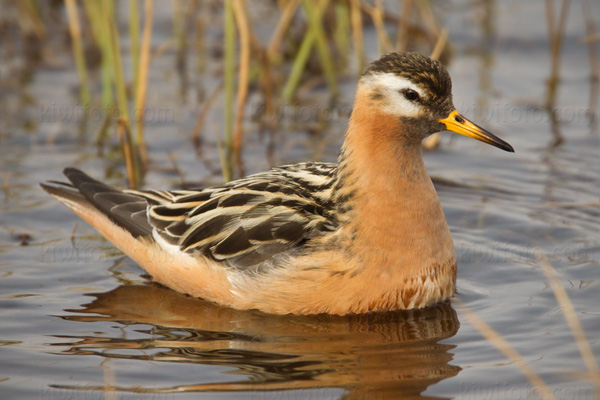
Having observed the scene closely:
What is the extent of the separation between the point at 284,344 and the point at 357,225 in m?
1.17

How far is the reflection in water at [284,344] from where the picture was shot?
6590mm

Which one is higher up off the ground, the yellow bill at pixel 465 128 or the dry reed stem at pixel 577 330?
the yellow bill at pixel 465 128

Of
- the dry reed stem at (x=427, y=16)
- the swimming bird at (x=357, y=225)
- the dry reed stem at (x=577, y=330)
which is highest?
the dry reed stem at (x=427, y=16)

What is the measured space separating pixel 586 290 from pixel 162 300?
3.70m

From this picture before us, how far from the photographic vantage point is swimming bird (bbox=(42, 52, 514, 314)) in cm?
756

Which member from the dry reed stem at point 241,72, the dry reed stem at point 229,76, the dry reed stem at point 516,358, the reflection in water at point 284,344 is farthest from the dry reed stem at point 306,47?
the dry reed stem at point 516,358

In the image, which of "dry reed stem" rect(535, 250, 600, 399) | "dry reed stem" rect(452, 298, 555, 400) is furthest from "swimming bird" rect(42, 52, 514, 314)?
"dry reed stem" rect(535, 250, 600, 399)

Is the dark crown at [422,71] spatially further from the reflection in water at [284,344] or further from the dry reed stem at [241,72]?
the dry reed stem at [241,72]

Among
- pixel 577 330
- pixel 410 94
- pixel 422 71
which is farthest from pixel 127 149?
pixel 577 330

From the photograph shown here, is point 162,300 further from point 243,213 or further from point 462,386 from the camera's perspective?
point 462,386

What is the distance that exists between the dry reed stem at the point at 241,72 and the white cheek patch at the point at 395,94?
3.21m

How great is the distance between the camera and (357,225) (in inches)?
300

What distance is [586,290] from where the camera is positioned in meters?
7.86

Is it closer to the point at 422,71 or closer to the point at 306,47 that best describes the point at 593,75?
the point at 306,47
